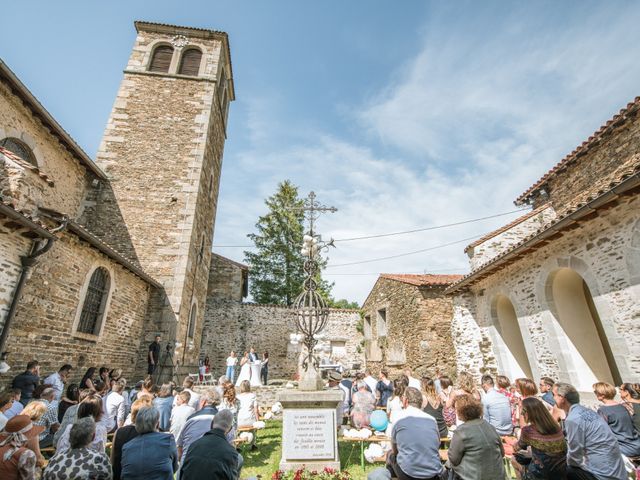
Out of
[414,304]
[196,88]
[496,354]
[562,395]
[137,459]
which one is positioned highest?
[196,88]

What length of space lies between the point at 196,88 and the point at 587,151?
1509 cm

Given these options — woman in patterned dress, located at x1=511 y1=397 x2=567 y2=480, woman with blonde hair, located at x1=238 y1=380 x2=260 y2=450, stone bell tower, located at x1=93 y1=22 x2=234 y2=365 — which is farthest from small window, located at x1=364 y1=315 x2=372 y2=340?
woman in patterned dress, located at x1=511 y1=397 x2=567 y2=480

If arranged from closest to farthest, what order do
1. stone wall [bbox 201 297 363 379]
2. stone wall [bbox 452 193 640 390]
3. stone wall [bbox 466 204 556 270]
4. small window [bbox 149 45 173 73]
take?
stone wall [bbox 452 193 640 390] < stone wall [bbox 466 204 556 270] < small window [bbox 149 45 173 73] < stone wall [bbox 201 297 363 379]

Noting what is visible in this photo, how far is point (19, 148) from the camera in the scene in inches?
345

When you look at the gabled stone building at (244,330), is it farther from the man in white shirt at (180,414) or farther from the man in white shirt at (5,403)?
the man in white shirt at (5,403)

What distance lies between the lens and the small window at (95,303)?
26.3ft

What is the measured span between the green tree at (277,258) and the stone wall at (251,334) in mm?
4539

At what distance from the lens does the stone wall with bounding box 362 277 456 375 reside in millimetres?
12141

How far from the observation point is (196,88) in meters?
14.7

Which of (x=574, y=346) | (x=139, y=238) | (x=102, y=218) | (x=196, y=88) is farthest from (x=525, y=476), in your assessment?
(x=196, y=88)

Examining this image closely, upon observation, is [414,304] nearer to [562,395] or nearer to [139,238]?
[562,395]

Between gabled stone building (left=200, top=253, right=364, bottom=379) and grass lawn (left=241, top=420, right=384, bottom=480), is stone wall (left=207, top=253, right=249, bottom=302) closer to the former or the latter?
gabled stone building (left=200, top=253, right=364, bottom=379)

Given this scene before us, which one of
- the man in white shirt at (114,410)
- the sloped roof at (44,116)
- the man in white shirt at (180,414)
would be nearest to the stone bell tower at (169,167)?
the sloped roof at (44,116)

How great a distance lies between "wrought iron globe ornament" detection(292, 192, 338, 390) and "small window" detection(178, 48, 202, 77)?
486 inches
